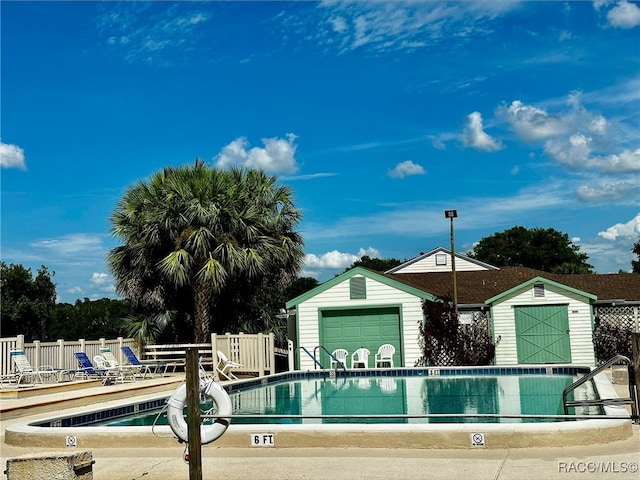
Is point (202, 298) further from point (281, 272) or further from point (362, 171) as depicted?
point (362, 171)

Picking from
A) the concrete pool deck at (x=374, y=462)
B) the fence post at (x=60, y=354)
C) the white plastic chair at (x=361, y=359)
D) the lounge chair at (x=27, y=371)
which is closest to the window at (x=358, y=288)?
the white plastic chair at (x=361, y=359)

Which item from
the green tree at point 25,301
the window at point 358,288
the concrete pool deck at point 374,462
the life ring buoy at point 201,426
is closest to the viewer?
the concrete pool deck at point 374,462

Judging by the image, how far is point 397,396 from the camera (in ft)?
53.2

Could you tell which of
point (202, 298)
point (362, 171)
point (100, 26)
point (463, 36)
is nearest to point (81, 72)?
point (100, 26)

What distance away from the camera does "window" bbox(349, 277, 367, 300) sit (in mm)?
23859

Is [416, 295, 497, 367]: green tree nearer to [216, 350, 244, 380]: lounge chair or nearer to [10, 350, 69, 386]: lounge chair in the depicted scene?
[216, 350, 244, 380]: lounge chair

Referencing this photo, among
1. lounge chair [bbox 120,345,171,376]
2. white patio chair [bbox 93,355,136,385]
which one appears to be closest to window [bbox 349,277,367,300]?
lounge chair [bbox 120,345,171,376]

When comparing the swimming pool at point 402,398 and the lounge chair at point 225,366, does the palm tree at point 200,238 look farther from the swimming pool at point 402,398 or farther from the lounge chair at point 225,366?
the swimming pool at point 402,398

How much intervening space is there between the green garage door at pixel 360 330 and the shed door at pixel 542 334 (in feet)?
12.7

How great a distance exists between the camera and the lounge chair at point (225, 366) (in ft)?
66.9

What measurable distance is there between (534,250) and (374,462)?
5838 centimetres

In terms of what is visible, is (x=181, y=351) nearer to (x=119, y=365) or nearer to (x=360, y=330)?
(x=119, y=365)

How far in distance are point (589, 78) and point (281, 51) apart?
8.63 meters

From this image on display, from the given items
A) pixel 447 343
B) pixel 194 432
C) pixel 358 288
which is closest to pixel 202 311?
pixel 358 288
